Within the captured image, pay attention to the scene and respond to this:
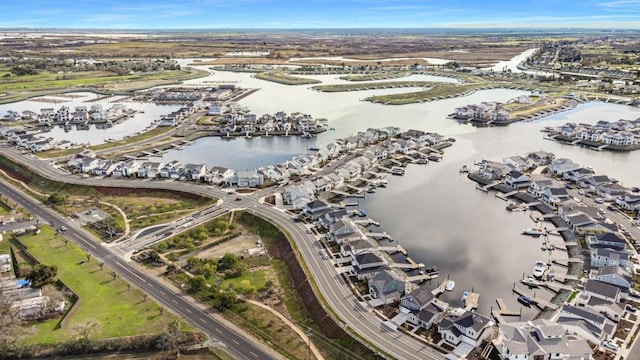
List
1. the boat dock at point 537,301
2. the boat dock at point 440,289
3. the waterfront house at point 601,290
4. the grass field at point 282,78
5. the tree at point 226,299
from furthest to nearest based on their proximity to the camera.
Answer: the grass field at point 282,78, the boat dock at point 440,289, the boat dock at point 537,301, the tree at point 226,299, the waterfront house at point 601,290

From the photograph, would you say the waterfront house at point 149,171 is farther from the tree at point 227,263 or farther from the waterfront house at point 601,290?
the waterfront house at point 601,290

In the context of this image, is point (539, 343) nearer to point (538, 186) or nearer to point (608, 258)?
point (608, 258)

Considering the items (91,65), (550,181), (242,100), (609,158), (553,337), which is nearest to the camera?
(553,337)

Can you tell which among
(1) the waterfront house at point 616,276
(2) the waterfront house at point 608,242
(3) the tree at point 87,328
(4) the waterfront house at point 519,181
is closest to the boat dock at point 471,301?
(1) the waterfront house at point 616,276

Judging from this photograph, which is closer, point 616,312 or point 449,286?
point 616,312

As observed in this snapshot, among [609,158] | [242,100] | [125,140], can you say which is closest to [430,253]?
[609,158]

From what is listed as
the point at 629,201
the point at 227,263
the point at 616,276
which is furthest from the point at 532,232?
the point at 227,263

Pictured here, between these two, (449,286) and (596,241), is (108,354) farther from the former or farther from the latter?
(596,241)
